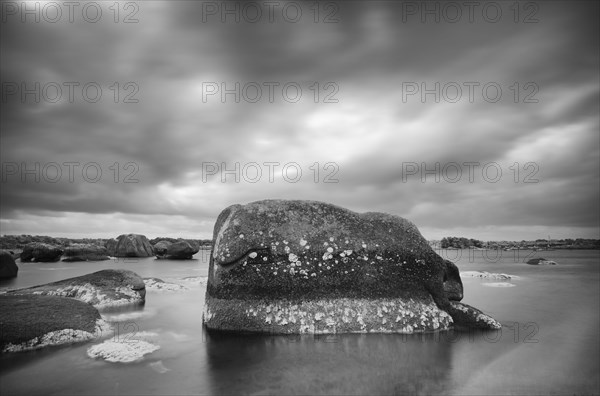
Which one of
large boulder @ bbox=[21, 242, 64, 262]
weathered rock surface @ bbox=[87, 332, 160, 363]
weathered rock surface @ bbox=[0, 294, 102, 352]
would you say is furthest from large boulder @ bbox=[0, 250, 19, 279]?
weathered rock surface @ bbox=[87, 332, 160, 363]

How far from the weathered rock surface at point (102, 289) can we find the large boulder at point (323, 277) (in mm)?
5213

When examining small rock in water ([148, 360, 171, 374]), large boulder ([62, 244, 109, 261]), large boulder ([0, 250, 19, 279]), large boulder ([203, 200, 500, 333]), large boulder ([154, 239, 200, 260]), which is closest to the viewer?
small rock in water ([148, 360, 171, 374])

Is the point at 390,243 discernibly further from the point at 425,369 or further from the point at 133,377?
the point at 133,377

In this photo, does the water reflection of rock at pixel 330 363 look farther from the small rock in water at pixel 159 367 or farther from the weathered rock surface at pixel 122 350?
the weathered rock surface at pixel 122 350

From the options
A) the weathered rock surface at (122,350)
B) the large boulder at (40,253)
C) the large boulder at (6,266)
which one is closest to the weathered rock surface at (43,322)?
the weathered rock surface at (122,350)

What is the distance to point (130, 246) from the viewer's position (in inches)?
1997

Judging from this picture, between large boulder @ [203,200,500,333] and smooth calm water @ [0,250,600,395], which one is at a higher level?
large boulder @ [203,200,500,333]

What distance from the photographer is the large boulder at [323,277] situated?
8875mm

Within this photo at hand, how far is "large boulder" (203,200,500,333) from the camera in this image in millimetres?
8875

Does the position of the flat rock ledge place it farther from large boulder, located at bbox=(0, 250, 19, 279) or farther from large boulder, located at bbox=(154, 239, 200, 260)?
large boulder, located at bbox=(154, 239, 200, 260)

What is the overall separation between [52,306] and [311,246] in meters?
6.83

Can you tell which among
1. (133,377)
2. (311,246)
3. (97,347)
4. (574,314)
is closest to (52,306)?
(97,347)

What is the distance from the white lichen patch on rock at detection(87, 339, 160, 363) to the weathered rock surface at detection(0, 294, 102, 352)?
3.27ft

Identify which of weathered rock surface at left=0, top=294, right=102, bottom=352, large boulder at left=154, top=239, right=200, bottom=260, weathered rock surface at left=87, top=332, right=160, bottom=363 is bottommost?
large boulder at left=154, top=239, right=200, bottom=260
